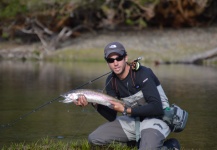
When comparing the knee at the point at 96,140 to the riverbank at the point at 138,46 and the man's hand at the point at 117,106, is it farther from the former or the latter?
the riverbank at the point at 138,46

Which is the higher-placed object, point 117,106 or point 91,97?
point 91,97

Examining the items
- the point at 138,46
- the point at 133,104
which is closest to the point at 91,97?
the point at 133,104

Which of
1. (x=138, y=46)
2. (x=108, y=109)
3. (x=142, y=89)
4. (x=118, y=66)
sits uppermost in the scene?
(x=138, y=46)

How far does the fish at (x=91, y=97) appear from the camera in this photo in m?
7.10

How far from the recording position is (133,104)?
748 centimetres

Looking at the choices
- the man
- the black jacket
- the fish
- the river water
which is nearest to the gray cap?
the man

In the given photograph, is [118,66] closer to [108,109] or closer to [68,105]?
[108,109]

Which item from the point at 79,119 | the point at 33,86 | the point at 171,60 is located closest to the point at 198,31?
the point at 171,60

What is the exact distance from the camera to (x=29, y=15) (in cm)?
2969

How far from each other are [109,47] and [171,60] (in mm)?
19465

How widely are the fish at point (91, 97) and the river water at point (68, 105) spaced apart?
1.94 metres

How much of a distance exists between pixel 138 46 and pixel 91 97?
69.1ft

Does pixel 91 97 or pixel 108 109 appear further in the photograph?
pixel 108 109

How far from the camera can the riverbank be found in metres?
27.3
